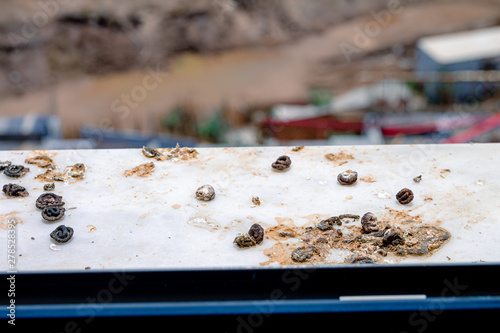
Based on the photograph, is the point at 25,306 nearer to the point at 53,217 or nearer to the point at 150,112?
the point at 53,217

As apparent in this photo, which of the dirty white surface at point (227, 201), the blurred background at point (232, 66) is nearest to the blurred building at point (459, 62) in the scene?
the blurred background at point (232, 66)

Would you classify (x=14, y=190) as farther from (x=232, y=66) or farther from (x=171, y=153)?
(x=232, y=66)

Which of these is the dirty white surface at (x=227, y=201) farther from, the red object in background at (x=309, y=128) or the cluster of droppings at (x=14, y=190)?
the red object in background at (x=309, y=128)

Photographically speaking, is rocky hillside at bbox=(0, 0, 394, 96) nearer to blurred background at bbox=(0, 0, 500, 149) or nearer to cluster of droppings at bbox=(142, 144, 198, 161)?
blurred background at bbox=(0, 0, 500, 149)

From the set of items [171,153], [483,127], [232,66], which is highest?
[232,66]

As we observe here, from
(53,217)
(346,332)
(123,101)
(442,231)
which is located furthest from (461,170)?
(123,101)

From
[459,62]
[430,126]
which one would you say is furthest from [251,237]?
[459,62]
